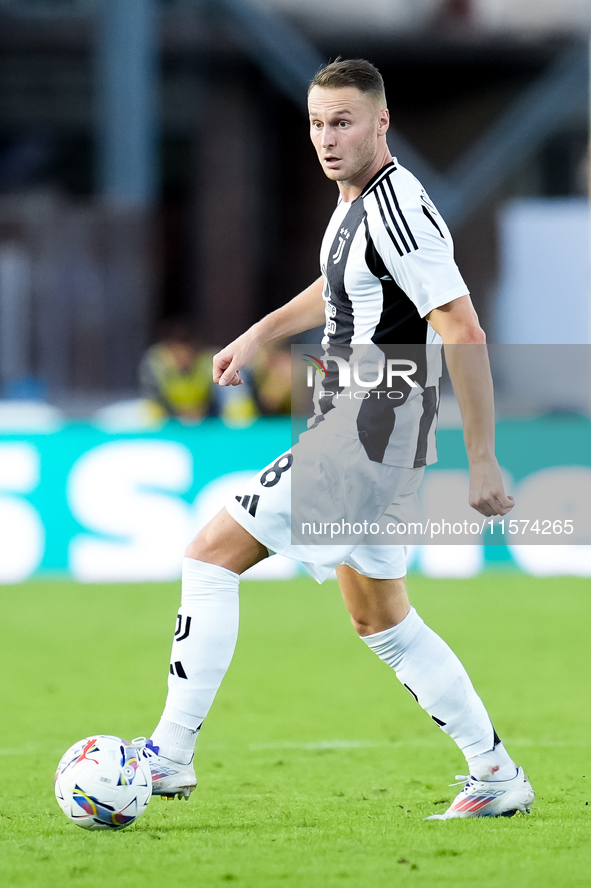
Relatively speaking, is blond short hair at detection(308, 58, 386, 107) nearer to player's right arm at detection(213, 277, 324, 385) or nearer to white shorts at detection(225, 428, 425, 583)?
player's right arm at detection(213, 277, 324, 385)

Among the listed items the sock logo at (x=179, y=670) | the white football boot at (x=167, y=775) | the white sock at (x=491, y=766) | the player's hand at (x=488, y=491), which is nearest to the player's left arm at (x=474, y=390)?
the player's hand at (x=488, y=491)

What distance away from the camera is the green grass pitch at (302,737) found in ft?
10.4

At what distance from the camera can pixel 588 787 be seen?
4.02 meters

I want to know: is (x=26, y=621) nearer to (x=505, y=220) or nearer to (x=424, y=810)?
(x=424, y=810)

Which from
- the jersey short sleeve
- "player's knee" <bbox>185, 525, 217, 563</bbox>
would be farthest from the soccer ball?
the jersey short sleeve

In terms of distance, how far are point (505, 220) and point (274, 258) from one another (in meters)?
5.08

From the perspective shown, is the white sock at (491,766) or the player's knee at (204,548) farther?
the white sock at (491,766)

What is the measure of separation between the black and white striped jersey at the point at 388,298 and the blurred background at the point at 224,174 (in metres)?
7.31

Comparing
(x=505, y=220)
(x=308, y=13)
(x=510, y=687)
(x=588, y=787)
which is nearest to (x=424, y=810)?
(x=588, y=787)

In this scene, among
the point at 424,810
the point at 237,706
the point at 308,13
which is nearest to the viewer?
the point at 424,810

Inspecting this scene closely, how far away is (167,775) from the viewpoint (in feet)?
11.3

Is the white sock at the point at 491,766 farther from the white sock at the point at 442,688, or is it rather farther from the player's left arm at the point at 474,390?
the player's left arm at the point at 474,390

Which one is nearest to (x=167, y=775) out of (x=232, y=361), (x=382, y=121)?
(x=232, y=361)

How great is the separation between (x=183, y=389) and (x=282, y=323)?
7.75 metres
